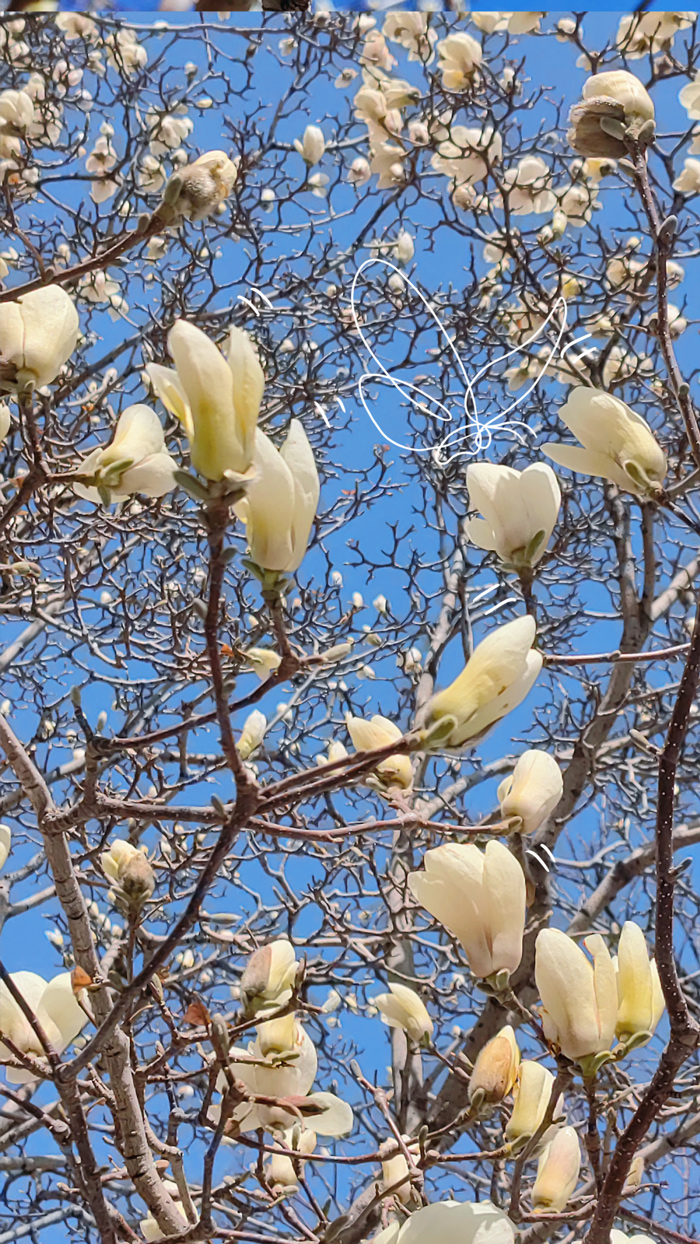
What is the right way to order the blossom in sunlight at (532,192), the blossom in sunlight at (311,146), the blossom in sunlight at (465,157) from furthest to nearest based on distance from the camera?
the blossom in sunlight at (311,146)
the blossom in sunlight at (532,192)
the blossom in sunlight at (465,157)

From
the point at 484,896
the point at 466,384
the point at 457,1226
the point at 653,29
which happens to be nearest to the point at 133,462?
the point at 484,896

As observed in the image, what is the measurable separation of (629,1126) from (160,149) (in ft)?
6.61

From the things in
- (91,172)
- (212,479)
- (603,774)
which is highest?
(91,172)

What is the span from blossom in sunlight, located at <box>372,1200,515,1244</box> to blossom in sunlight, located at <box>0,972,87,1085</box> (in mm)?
239

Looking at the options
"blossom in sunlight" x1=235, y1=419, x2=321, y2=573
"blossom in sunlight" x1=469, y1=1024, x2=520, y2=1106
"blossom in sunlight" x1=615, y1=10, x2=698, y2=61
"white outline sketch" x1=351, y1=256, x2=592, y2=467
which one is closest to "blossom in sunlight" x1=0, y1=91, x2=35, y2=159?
"white outline sketch" x1=351, y1=256, x2=592, y2=467

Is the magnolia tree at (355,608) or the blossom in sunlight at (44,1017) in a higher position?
the magnolia tree at (355,608)

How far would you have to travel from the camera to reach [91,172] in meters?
1.95

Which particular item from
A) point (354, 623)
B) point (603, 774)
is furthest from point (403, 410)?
point (603, 774)

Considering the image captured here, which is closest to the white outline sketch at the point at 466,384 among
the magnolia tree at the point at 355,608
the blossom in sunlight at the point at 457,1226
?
the magnolia tree at the point at 355,608

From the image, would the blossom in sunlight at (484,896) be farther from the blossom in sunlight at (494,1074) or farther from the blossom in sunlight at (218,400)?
the blossom in sunlight at (218,400)

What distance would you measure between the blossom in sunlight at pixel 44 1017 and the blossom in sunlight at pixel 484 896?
0.25 metres

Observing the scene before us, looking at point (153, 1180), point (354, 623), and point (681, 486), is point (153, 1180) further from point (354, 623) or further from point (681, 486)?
point (354, 623)

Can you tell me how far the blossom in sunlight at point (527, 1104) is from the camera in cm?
56

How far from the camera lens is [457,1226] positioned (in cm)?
45
